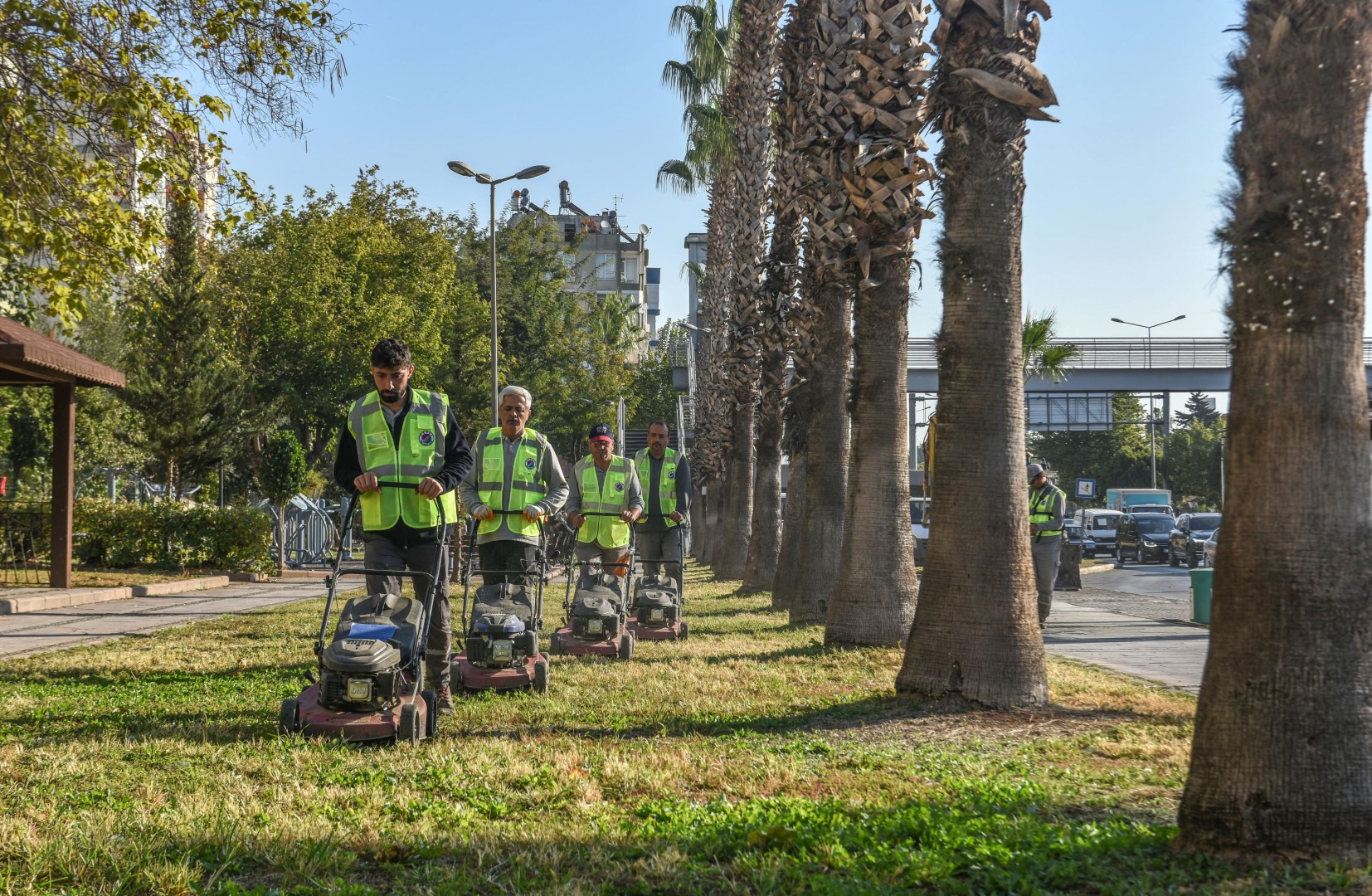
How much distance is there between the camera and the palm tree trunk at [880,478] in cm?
1191

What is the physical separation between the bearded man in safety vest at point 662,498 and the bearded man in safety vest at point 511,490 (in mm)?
3883

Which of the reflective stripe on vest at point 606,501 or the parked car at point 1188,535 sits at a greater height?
the reflective stripe on vest at point 606,501

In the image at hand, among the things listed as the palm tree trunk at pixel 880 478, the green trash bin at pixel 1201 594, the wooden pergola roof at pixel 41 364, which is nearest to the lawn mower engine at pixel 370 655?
the palm tree trunk at pixel 880 478

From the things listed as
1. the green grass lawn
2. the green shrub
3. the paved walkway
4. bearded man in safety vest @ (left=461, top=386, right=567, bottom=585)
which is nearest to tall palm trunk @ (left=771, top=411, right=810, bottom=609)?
the paved walkway

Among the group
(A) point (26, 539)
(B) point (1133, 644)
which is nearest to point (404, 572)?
(B) point (1133, 644)

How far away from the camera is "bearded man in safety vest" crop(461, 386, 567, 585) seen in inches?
360

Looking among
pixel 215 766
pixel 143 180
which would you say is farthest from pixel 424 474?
pixel 143 180

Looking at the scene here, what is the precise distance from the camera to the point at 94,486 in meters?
43.0

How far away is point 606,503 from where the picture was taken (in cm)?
1212

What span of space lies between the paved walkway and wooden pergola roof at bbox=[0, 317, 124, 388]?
11.2ft

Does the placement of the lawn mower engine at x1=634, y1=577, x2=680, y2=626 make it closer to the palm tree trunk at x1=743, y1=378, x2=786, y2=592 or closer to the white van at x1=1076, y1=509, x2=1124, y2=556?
the palm tree trunk at x1=743, y1=378, x2=786, y2=592

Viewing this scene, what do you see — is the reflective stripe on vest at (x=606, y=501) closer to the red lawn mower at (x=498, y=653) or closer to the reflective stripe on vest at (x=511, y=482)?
the reflective stripe on vest at (x=511, y=482)

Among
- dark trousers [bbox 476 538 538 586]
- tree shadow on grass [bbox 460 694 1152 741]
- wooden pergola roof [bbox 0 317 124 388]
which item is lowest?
tree shadow on grass [bbox 460 694 1152 741]

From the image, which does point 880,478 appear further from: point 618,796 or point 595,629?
point 618,796
